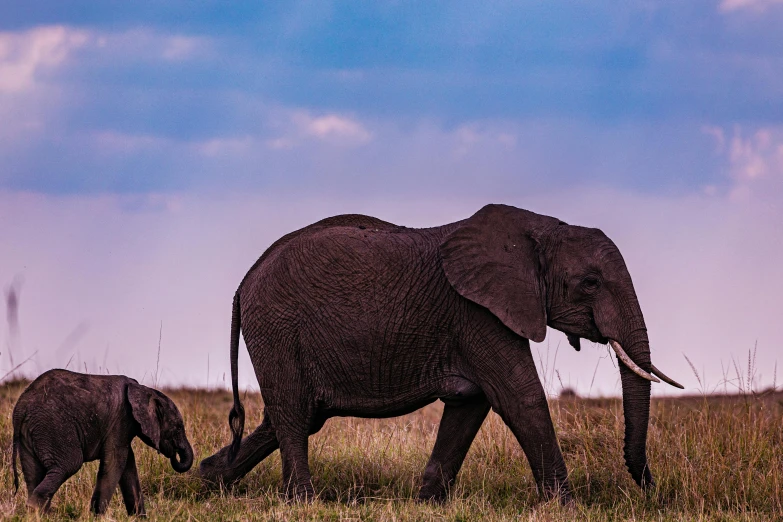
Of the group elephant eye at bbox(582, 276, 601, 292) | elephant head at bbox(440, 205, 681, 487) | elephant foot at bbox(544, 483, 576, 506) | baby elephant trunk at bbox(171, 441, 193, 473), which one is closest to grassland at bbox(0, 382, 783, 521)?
elephant foot at bbox(544, 483, 576, 506)

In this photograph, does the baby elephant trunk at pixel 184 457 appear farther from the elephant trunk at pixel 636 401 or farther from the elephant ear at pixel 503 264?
the elephant trunk at pixel 636 401

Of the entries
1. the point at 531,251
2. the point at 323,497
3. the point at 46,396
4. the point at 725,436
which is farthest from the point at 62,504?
the point at 725,436

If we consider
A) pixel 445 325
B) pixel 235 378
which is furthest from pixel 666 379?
pixel 235 378

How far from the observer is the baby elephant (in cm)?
870

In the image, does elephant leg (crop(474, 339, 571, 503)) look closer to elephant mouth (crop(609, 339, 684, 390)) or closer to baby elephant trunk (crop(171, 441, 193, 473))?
elephant mouth (crop(609, 339, 684, 390))

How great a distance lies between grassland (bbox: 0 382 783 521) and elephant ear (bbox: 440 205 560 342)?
5.17 feet

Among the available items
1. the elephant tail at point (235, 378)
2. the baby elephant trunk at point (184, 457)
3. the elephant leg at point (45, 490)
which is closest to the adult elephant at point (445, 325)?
the elephant tail at point (235, 378)

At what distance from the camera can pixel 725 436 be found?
12.1m

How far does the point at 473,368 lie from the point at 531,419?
633 mm

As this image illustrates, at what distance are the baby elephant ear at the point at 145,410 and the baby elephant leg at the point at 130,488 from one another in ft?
1.09

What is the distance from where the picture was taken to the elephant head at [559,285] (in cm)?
967

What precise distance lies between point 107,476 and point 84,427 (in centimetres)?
46

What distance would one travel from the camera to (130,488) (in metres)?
9.29

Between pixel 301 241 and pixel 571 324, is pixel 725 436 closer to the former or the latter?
pixel 571 324
